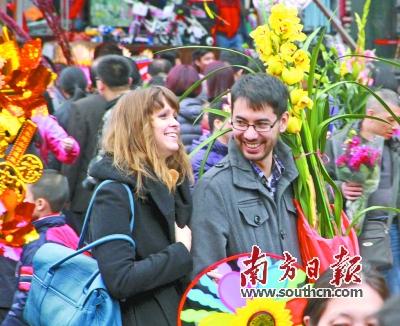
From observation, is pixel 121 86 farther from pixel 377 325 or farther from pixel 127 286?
pixel 377 325

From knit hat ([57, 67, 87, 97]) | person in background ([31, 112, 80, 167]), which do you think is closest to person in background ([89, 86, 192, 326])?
person in background ([31, 112, 80, 167])

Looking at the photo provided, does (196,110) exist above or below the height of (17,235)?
below

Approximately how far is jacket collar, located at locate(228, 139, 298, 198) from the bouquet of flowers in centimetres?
124

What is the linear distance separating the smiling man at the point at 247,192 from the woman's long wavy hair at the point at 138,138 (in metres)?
0.16

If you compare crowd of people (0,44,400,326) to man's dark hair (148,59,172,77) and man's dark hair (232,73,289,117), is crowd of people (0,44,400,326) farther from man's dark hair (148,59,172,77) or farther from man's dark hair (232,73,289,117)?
man's dark hair (148,59,172,77)

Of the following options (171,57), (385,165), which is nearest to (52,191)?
(385,165)

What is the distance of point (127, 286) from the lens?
11.9ft

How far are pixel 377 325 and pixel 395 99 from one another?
156 inches

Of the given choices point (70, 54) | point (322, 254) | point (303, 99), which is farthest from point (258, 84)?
point (70, 54)

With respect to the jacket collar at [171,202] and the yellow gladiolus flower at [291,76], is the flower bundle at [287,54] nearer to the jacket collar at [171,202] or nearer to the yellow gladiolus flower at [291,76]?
the yellow gladiolus flower at [291,76]

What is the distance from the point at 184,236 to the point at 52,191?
1.46 metres

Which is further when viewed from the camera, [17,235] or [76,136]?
[76,136]

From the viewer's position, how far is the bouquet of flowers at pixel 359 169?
17.1 ft

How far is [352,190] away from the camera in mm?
5207
